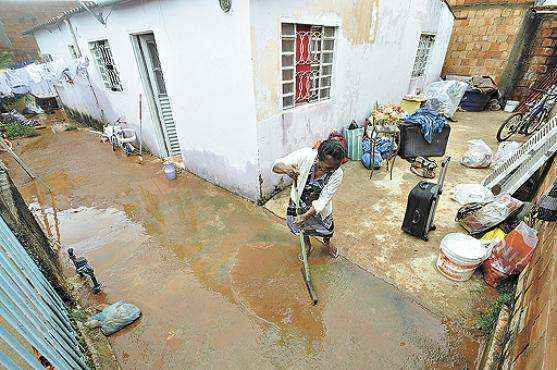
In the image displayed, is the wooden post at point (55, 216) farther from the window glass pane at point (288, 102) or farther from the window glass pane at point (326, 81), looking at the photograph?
the window glass pane at point (326, 81)

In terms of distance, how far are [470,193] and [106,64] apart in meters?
9.04

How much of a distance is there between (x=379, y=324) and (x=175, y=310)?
230 centimetres

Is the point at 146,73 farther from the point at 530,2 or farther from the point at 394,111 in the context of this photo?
the point at 530,2

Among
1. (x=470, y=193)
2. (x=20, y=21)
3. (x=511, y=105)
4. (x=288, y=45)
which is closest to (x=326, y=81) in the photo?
(x=288, y=45)

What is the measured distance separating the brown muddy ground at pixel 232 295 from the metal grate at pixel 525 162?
2.45 meters

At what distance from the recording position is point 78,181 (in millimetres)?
6121

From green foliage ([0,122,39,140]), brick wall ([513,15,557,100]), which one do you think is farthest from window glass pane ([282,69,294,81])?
brick wall ([513,15,557,100])

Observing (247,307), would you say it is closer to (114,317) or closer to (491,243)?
(114,317)

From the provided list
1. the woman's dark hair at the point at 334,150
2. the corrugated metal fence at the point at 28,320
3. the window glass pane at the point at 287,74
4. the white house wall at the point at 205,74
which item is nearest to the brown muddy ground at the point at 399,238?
the white house wall at the point at 205,74

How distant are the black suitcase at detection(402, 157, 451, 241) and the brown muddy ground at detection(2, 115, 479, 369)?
482 mm

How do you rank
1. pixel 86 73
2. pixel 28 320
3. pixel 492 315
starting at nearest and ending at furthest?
pixel 28 320 < pixel 492 315 < pixel 86 73

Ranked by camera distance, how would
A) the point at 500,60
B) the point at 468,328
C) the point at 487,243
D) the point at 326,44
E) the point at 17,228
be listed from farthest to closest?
the point at 500,60 < the point at 326,44 < the point at 487,243 < the point at 468,328 < the point at 17,228

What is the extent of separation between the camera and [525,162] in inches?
168

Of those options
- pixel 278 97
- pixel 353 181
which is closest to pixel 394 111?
pixel 353 181
